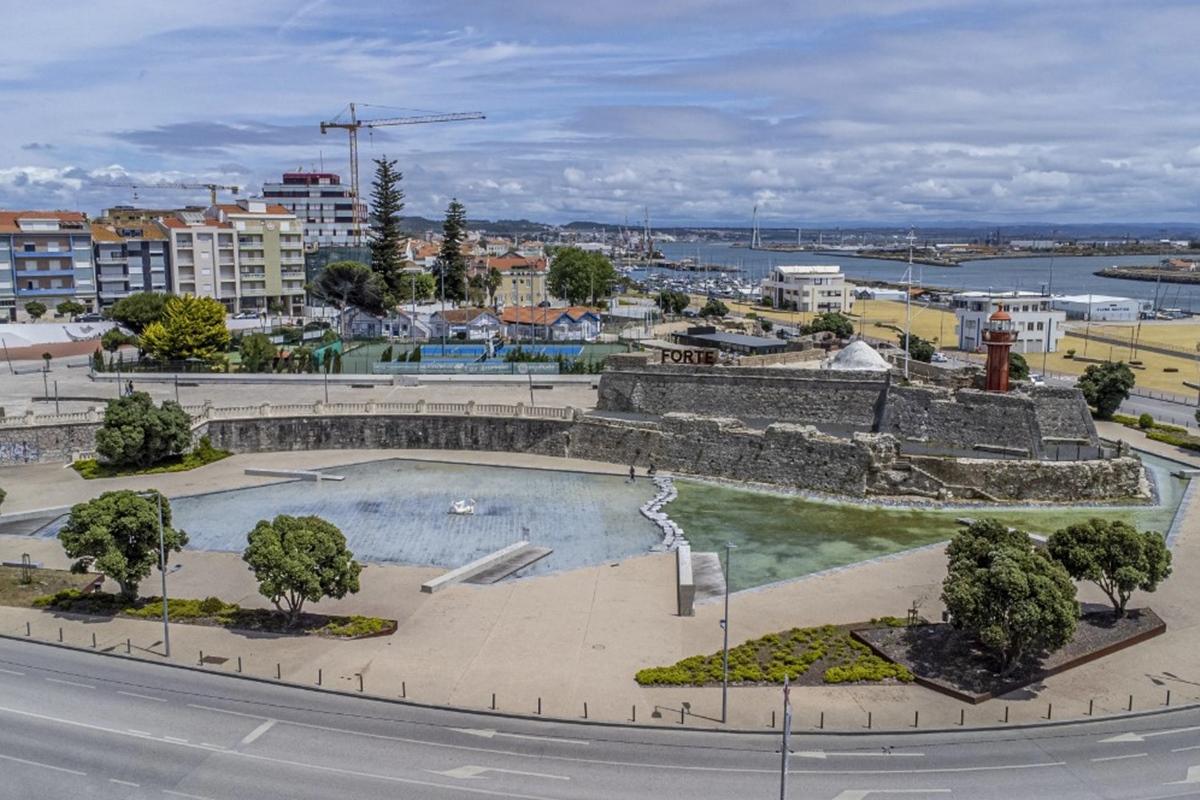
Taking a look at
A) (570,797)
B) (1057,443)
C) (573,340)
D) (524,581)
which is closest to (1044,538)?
(1057,443)

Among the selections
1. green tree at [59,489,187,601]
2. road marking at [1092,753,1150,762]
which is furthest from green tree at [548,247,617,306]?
road marking at [1092,753,1150,762]

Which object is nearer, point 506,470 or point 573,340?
point 506,470

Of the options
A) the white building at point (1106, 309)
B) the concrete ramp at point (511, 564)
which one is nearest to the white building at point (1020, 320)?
the white building at point (1106, 309)

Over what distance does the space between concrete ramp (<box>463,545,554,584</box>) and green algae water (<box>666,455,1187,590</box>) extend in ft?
22.0

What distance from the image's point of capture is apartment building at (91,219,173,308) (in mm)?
106562

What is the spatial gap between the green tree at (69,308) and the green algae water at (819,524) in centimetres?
7726

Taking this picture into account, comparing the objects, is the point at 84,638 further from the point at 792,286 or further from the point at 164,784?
the point at 792,286

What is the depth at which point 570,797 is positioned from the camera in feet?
72.0

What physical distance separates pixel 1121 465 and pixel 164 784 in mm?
43510

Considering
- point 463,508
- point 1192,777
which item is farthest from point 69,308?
point 1192,777

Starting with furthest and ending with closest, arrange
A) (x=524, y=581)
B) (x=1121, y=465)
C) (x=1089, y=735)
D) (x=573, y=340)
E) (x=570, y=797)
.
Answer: (x=573, y=340), (x=1121, y=465), (x=524, y=581), (x=1089, y=735), (x=570, y=797)

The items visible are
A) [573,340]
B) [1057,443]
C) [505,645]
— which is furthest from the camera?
[573,340]

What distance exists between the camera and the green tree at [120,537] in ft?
106

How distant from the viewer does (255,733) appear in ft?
80.7
